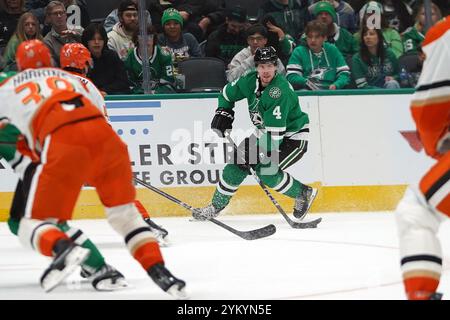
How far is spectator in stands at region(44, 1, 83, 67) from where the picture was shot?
779cm

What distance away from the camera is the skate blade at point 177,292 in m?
4.20

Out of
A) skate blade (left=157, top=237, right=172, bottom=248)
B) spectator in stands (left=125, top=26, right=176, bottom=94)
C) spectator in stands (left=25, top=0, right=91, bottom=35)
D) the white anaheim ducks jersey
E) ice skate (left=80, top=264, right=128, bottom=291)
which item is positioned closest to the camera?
the white anaheim ducks jersey

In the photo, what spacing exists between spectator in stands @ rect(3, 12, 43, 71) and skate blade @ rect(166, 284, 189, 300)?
380 centimetres

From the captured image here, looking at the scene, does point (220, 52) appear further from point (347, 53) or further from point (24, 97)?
point (24, 97)

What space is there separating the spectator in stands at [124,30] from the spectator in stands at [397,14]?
206 centimetres

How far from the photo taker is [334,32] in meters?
8.27

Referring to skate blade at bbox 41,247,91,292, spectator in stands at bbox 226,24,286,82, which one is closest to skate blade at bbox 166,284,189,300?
skate blade at bbox 41,247,91,292

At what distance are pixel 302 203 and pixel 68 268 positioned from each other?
337cm

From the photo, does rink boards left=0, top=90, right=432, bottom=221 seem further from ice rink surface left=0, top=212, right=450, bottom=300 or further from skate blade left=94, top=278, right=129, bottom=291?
skate blade left=94, top=278, right=129, bottom=291

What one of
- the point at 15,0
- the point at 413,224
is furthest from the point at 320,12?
the point at 413,224

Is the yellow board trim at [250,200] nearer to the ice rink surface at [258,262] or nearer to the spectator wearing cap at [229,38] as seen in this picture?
the ice rink surface at [258,262]

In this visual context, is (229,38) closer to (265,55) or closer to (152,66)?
(152,66)

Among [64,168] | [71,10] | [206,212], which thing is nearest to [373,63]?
[206,212]
